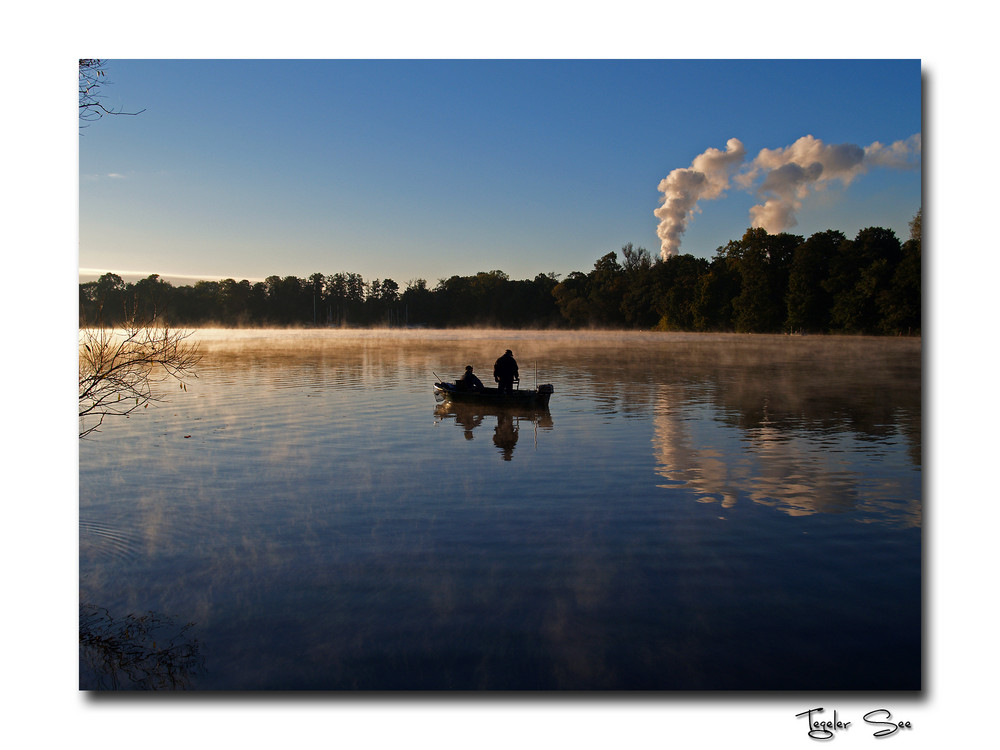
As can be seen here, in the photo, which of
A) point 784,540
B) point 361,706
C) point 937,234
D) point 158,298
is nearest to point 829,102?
point 937,234

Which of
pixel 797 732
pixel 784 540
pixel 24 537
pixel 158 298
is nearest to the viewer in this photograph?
pixel 797 732

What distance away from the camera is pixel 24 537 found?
591 centimetres

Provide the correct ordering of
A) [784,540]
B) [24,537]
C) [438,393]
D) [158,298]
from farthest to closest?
[438,393], [158,298], [784,540], [24,537]

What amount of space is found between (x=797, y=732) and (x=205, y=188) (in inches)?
351

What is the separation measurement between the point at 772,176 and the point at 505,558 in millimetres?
6803

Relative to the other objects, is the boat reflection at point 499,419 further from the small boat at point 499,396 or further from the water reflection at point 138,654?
the water reflection at point 138,654

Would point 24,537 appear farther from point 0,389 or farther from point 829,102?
point 829,102

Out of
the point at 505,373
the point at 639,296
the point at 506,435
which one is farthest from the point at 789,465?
the point at 639,296

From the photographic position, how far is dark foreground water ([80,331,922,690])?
5094mm

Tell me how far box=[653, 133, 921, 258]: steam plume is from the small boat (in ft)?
25.2

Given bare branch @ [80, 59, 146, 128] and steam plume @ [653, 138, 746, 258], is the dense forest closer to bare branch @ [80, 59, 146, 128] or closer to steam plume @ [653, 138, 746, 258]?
bare branch @ [80, 59, 146, 128]

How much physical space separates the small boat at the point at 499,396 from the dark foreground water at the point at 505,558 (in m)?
2.96

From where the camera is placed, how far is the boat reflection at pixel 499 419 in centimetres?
1549

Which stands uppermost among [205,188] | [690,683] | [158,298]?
[205,188]
